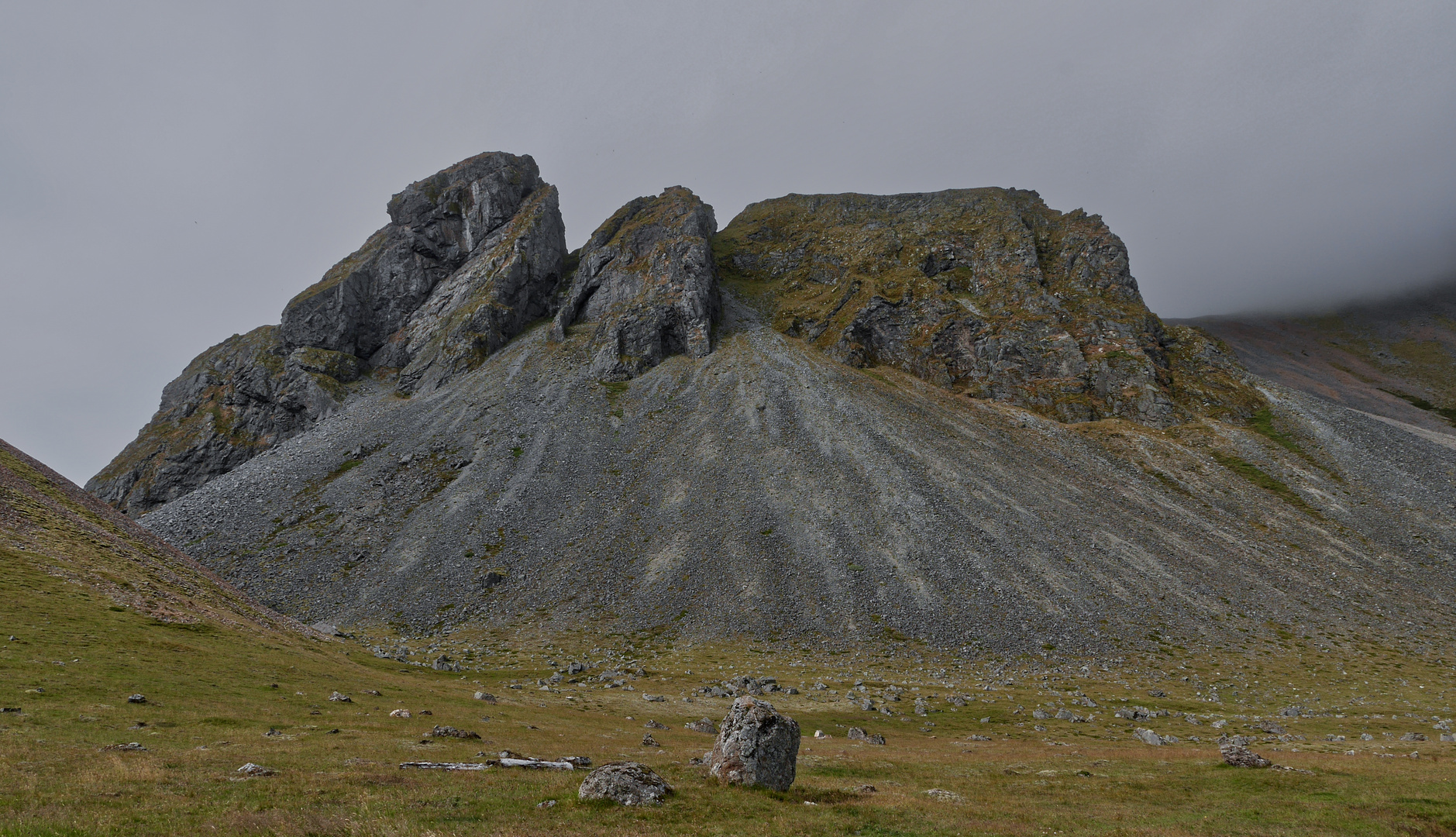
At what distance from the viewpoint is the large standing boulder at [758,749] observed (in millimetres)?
23562

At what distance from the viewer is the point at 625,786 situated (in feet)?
65.3

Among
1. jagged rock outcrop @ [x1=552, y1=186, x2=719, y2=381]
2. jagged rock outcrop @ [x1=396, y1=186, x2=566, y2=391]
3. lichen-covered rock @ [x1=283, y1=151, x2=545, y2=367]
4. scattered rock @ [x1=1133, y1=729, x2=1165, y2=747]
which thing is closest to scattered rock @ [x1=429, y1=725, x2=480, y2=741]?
scattered rock @ [x1=1133, y1=729, x2=1165, y2=747]

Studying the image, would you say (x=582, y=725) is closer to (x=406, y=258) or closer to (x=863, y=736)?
(x=863, y=736)

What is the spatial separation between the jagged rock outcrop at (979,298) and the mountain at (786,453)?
92 cm

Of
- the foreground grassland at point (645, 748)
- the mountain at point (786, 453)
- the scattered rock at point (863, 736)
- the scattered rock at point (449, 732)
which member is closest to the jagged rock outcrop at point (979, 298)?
the mountain at point (786, 453)

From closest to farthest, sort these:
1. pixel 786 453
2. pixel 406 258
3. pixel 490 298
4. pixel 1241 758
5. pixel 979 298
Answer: pixel 1241 758, pixel 786 453, pixel 490 298, pixel 979 298, pixel 406 258

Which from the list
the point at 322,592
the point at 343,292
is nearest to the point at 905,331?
the point at 322,592

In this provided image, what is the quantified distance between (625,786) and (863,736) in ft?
91.6

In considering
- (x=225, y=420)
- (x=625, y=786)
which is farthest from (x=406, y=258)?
(x=625, y=786)

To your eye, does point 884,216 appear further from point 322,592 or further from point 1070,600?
point 322,592

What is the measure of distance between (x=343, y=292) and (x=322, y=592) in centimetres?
10511

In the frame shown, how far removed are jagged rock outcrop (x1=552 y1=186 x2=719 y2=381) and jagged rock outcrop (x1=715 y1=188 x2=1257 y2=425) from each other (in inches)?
923

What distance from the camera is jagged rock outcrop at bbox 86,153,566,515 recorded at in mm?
136250

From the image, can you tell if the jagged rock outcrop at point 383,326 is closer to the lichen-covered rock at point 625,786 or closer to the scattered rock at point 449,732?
the scattered rock at point 449,732
